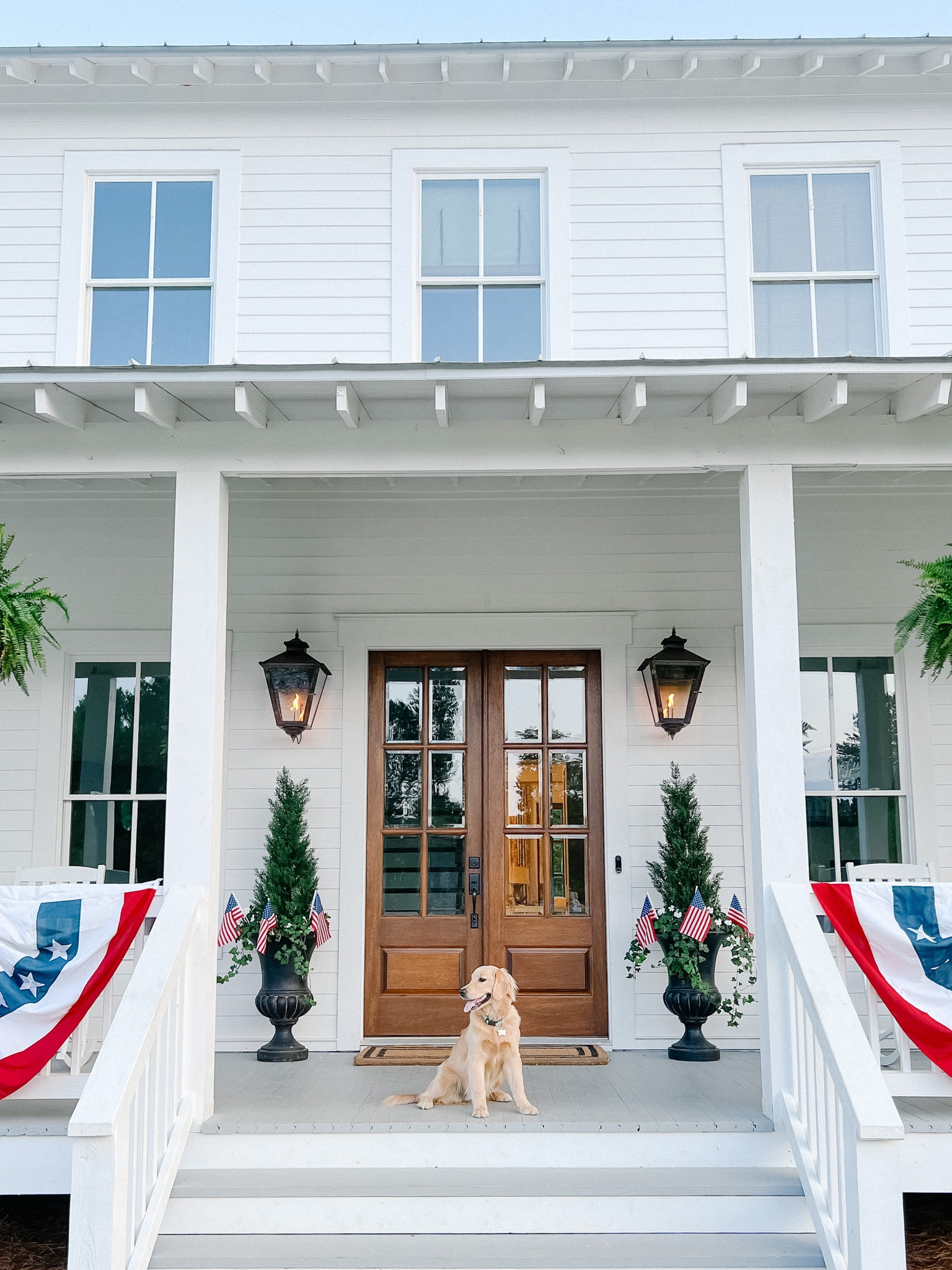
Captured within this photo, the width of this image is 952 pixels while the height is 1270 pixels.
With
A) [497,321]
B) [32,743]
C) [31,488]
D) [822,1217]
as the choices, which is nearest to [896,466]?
[497,321]

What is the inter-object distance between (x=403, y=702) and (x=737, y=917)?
215 centimetres

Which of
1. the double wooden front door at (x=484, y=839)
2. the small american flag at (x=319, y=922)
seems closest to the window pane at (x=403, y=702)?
the double wooden front door at (x=484, y=839)

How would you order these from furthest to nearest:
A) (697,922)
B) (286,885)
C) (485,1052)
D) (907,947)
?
1. (286,885)
2. (697,922)
3. (485,1052)
4. (907,947)

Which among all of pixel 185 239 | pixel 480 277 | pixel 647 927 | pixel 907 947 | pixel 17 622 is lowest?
pixel 647 927

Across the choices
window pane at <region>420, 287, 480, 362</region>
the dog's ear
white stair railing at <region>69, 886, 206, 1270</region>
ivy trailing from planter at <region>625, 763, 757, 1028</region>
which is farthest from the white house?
the dog's ear

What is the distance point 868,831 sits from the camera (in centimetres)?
625

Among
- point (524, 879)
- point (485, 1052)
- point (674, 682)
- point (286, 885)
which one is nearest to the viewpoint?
point (485, 1052)

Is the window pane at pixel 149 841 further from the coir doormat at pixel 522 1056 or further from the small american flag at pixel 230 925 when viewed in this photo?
the coir doormat at pixel 522 1056

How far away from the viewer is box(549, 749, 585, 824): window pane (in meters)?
6.26

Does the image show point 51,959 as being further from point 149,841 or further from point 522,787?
point 522,787

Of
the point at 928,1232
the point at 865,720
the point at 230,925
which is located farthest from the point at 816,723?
the point at 230,925

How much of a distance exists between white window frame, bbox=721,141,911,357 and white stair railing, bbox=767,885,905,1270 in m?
3.06

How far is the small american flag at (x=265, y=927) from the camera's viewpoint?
18.3 feet

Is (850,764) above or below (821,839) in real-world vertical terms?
above
